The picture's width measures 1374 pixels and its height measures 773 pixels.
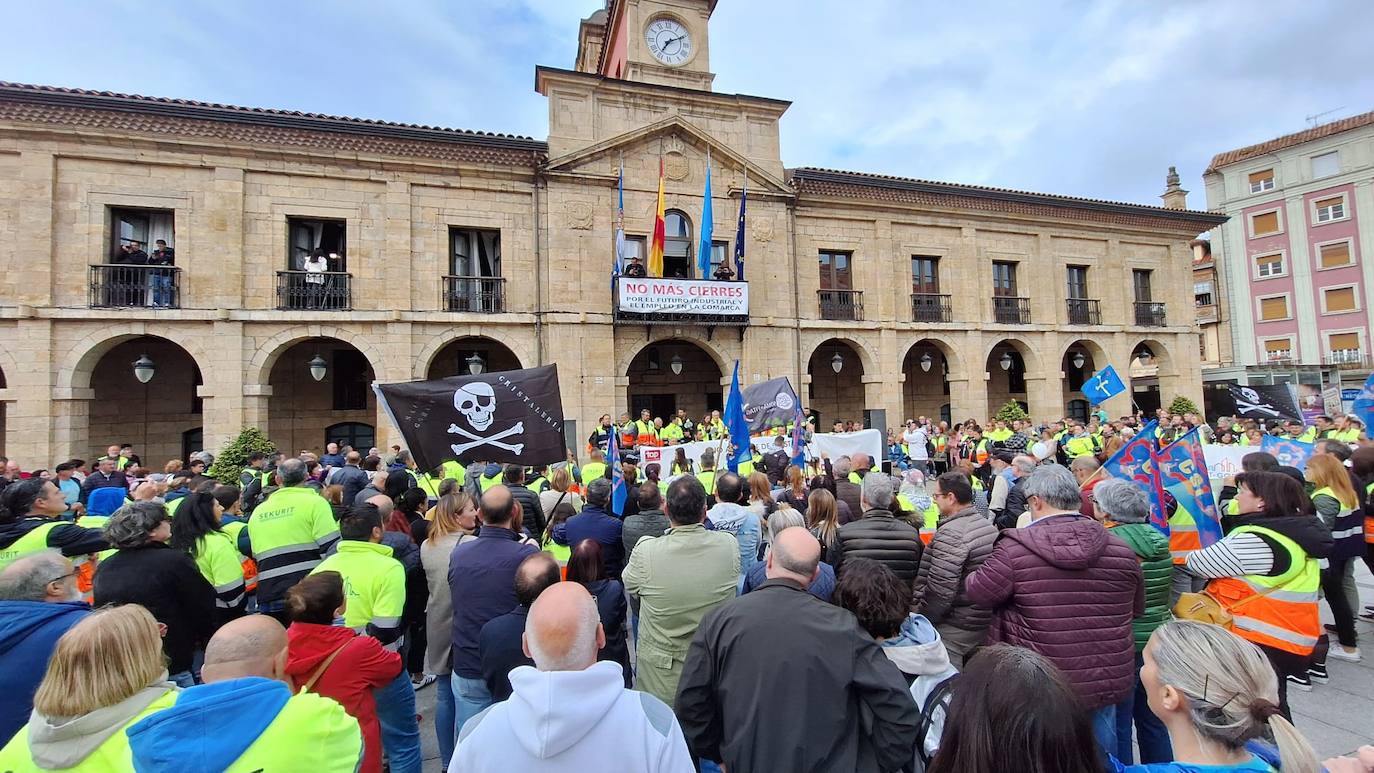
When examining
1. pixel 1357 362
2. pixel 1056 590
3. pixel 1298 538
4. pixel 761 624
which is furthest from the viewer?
pixel 1357 362

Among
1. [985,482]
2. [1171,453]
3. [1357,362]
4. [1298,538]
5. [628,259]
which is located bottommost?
[985,482]

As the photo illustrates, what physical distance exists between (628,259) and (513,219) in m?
3.19

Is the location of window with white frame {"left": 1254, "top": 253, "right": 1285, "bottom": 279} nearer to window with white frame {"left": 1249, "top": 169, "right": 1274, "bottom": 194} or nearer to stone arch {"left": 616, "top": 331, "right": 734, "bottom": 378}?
window with white frame {"left": 1249, "top": 169, "right": 1274, "bottom": 194}

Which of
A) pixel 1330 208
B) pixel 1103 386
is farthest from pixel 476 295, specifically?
pixel 1330 208

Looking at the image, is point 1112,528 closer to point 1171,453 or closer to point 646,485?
point 1171,453

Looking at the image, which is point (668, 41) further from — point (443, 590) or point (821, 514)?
point (443, 590)

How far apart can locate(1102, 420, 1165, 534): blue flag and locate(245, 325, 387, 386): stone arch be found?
14428 mm

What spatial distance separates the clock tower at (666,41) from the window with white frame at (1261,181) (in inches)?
1501

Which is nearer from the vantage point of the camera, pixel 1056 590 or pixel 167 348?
pixel 1056 590

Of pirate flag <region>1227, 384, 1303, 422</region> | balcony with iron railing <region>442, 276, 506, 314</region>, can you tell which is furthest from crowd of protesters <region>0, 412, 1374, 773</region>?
balcony with iron railing <region>442, 276, 506, 314</region>

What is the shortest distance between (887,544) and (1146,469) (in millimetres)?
2933

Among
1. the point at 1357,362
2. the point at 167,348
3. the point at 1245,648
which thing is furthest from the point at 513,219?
the point at 1357,362

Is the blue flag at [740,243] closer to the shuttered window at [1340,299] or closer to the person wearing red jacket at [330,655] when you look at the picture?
the person wearing red jacket at [330,655]

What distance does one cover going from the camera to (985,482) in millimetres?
12789
